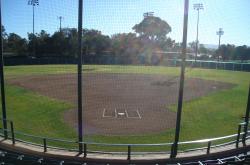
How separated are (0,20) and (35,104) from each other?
13.3 metres

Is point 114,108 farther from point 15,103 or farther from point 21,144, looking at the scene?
point 21,144

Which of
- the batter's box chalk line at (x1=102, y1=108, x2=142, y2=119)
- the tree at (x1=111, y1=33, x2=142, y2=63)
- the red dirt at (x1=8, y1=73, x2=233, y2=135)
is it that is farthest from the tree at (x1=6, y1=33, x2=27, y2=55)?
the batter's box chalk line at (x1=102, y1=108, x2=142, y2=119)

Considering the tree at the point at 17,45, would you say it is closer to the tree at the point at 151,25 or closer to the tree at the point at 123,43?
the tree at the point at 123,43

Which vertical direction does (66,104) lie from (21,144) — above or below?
below

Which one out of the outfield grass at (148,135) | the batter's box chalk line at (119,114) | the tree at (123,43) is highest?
the tree at (123,43)

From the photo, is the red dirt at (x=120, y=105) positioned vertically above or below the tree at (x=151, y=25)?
below

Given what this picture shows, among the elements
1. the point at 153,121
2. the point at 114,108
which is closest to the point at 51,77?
the point at 114,108

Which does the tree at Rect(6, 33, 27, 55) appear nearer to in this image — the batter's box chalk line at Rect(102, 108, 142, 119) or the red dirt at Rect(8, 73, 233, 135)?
the red dirt at Rect(8, 73, 233, 135)

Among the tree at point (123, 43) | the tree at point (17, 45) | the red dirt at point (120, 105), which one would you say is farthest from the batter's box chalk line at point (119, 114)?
the tree at point (17, 45)

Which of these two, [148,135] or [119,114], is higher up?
[119,114]

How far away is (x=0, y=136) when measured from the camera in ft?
25.3

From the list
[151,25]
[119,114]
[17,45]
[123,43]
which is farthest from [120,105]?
[17,45]

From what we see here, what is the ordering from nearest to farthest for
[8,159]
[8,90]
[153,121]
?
1. [8,159]
2. [153,121]
3. [8,90]

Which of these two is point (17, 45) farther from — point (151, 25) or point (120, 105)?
point (151, 25)
